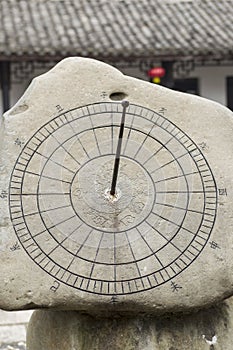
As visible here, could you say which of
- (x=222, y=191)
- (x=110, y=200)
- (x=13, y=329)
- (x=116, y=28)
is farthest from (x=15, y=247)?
(x=116, y=28)

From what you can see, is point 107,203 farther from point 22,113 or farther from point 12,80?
point 12,80

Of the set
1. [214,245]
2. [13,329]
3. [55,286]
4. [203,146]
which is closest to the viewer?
[55,286]

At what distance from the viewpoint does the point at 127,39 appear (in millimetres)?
8836

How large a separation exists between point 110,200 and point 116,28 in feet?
23.6

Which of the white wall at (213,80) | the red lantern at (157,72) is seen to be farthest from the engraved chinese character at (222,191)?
the white wall at (213,80)

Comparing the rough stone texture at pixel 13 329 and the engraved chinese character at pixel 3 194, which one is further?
the rough stone texture at pixel 13 329

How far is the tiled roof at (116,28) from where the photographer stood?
332 inches

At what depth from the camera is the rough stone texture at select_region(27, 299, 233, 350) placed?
7.80 ft

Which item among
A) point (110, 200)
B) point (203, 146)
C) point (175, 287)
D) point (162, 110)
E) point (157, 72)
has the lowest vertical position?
point (175, 287)

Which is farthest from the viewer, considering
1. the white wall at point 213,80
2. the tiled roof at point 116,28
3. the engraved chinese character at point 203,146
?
the white wall at point 213,80

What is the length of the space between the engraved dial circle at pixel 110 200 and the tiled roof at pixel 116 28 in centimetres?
591

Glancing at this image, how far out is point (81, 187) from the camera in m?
2.44

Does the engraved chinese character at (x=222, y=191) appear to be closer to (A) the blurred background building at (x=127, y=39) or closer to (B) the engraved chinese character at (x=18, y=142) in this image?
(B) the engraved chinese character at (x=18, y=142)

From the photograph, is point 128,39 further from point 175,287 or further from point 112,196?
point 175,287
